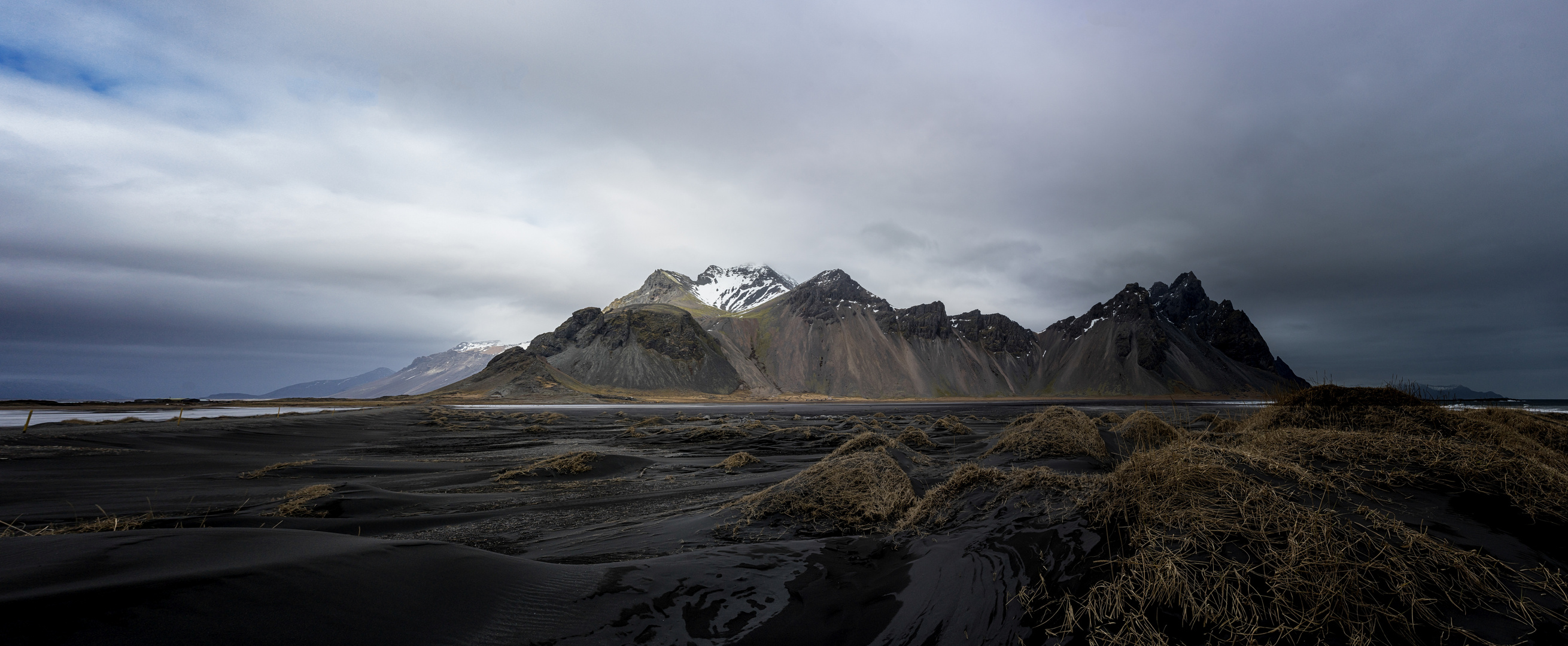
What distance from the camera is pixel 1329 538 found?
439cm

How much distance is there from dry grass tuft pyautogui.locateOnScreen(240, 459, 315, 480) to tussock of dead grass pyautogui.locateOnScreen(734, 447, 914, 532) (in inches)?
559

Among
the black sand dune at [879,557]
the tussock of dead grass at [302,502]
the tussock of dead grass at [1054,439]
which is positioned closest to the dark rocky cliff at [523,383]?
the tussock of dead grass at [302,502]

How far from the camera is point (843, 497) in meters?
9.77

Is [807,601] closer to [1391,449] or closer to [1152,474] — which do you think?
[1152,474]

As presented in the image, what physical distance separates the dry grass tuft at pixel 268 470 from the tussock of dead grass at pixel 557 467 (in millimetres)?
5994

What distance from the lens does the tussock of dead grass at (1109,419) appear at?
25.3 m

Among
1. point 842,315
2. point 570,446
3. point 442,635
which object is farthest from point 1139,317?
point 442,635

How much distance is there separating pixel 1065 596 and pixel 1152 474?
240 centimetres

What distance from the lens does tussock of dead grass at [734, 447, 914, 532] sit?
8.95 meters

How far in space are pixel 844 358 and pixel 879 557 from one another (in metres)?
168

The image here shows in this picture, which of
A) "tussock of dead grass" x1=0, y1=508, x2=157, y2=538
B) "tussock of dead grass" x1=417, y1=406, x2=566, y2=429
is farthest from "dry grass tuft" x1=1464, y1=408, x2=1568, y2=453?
"tussock of dead grass" x1=417, y1=406, x2=566, y2=429

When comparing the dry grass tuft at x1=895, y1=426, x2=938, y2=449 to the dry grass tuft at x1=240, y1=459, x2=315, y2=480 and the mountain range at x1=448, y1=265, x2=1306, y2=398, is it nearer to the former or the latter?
the dry grass tuft at x1=240, y1=459, x2=315, y2=480

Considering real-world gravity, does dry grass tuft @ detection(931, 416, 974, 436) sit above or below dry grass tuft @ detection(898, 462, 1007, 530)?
below

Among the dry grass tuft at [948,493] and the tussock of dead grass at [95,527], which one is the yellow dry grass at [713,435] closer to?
the dry grass tuft at [948,493]
